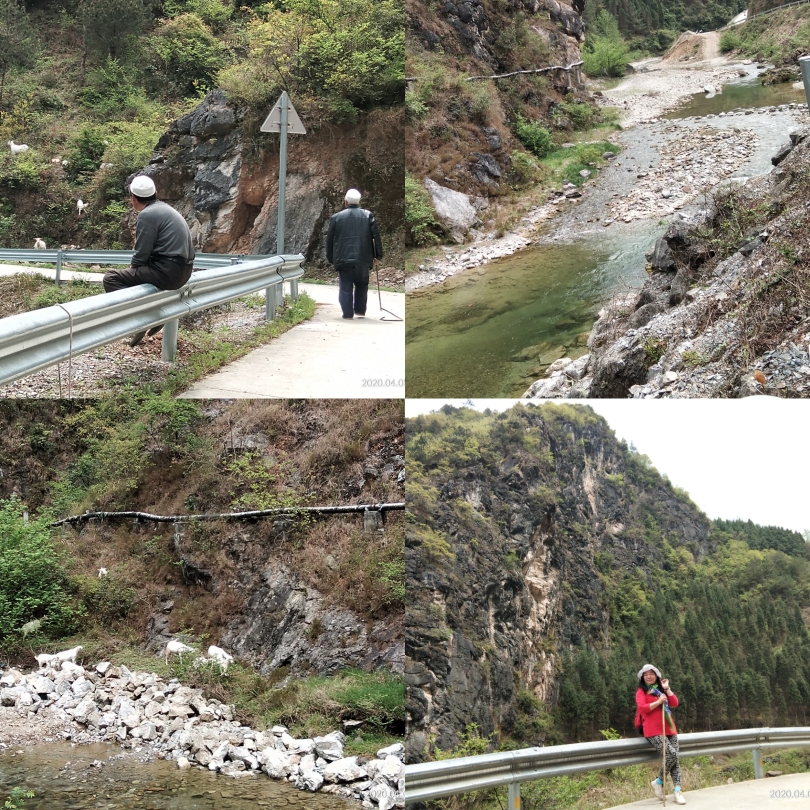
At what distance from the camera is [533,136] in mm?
9625

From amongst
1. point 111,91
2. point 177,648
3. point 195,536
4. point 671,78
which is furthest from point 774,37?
point 111,91

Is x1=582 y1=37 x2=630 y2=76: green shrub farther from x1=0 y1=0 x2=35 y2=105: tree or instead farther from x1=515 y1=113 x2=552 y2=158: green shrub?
x1=0 y1=0 x2=35 y2=105: tree

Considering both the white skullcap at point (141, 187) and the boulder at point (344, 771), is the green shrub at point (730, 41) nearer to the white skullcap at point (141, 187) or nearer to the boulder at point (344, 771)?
the white skullcap at point (141, 187)

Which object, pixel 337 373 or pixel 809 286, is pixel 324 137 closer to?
pixel 337 373

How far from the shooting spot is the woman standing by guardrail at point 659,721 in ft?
14.2

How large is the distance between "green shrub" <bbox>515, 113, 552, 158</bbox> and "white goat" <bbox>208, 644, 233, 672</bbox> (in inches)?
295

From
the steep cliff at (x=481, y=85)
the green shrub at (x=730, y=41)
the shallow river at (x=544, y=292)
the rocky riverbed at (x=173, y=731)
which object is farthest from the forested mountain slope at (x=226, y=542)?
the green shrub at (x=730, y=41)

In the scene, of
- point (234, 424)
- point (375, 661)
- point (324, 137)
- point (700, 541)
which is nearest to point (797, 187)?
point (700, 541)

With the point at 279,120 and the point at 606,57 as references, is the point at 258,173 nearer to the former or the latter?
the point at 279,120

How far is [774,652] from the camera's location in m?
5.88

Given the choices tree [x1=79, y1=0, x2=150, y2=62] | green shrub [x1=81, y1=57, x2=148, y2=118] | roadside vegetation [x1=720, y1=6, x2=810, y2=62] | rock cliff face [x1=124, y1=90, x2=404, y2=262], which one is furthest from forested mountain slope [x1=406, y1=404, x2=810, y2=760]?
tree [x1=79, y1=0, x2=150, y2=62]

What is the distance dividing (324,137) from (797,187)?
347 inches

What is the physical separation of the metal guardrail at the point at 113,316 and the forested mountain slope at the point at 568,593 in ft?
7.18

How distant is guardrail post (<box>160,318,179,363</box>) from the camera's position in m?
6.05
